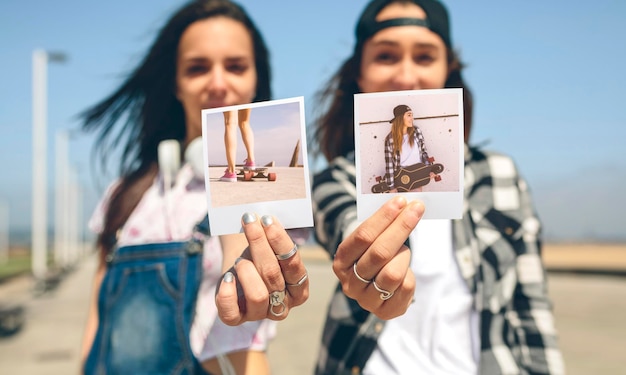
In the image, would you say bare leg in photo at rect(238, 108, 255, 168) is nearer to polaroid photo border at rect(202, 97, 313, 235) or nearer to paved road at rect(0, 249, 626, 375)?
polaroid photo border at rect(202, 97, 313, 235)

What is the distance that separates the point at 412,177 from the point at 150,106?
1311mm

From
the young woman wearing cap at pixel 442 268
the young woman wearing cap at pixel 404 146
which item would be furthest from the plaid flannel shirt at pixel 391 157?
the young woman wearing cap at pixel 442 268

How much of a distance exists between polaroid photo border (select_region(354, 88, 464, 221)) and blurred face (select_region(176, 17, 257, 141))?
2.61 ft

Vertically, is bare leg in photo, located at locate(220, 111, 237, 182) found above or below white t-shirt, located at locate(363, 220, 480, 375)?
above

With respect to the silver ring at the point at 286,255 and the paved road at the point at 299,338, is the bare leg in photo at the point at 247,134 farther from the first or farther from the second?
the paved road at the point at 299,338

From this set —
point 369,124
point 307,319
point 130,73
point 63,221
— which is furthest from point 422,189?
point 63,221

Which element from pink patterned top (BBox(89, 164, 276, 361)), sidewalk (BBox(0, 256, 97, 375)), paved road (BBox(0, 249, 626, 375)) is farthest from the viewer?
sidewalk (BBox(0, 256, 97, 375))

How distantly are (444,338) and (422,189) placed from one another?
85 cm

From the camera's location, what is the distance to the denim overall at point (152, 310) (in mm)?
1799

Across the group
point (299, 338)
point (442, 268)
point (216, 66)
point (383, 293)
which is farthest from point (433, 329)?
point (299, 338)

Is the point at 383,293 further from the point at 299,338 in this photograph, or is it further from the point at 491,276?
the point at 299,338

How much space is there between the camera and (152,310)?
1849 mm

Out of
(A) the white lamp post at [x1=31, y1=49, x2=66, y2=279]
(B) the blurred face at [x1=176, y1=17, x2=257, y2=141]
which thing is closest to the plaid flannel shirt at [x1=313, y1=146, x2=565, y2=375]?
(B) the blurred face at [x1=176, y1=17, x2=257, y2=141]

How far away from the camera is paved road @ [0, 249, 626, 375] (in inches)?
309
